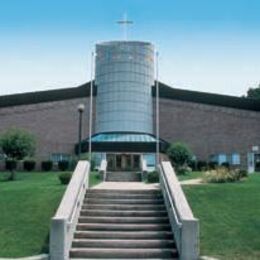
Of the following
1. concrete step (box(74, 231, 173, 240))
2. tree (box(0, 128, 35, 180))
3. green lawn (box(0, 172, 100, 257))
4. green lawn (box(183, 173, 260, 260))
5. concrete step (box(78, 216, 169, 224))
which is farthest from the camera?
tree (box(0, 128, 35, 180))

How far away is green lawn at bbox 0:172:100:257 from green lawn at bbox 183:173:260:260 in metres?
4.38

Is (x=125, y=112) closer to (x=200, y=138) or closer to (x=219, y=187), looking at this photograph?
(x=200, y=138)

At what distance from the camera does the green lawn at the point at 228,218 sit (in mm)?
13188

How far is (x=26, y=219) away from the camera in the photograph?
51.5 feet

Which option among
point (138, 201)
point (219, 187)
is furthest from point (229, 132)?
point (138, 201)

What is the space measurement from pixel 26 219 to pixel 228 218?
6016 mm

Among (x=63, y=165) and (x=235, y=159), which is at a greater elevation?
(x=235, y=159)

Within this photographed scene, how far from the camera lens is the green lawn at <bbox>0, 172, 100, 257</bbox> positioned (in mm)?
13391

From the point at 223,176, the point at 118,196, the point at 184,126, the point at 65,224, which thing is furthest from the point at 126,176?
the point at 65,224

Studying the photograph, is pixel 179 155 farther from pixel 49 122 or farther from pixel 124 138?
pixel 49 122

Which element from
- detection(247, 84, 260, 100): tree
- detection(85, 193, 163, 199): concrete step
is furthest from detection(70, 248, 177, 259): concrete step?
detection(247, 84, 260, 100): tree

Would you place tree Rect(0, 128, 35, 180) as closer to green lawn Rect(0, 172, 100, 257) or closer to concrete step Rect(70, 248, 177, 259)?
green lawn Rect(0, 172, 100, 257)

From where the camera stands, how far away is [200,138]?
5206 cm

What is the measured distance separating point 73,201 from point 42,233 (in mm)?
1223
